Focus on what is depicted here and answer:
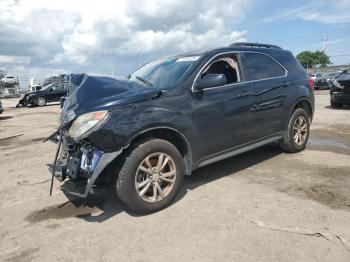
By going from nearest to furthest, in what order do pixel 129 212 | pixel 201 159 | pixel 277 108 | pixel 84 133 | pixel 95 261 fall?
pixel 95 261 → pixel 84 133 → pixel 129 212 → pixel 201 159 → pixel 277 108

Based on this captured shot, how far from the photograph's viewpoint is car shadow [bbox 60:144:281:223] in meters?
4.30

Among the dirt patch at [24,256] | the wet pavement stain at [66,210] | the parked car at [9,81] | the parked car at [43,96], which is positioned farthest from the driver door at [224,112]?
the parked car at [9,81]

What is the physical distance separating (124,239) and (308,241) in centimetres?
174

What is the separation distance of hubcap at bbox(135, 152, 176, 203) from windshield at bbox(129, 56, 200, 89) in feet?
3.13

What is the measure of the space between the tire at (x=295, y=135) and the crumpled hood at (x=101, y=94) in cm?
287

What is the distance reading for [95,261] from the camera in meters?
3.26

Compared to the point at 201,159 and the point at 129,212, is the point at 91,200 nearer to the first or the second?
the point at 129,212

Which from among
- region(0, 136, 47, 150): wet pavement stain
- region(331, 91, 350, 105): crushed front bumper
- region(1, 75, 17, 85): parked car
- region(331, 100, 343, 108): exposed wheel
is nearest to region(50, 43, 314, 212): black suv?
region(0, 136, 47, 150): wet pavement stain

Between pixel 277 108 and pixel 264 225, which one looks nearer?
pixel 264 225

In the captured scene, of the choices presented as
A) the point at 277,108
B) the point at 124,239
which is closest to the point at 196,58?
the point at 277,108

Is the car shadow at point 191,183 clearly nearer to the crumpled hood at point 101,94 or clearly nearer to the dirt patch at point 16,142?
the crumpled hood at point 101,94

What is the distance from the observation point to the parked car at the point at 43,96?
25531 millimetres

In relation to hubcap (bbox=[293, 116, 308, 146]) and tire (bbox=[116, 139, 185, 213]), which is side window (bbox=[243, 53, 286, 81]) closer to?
hubcap (bbox=[293, 116, 308, 146])

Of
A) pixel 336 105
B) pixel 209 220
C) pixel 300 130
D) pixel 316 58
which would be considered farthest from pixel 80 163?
pixel 316 58
